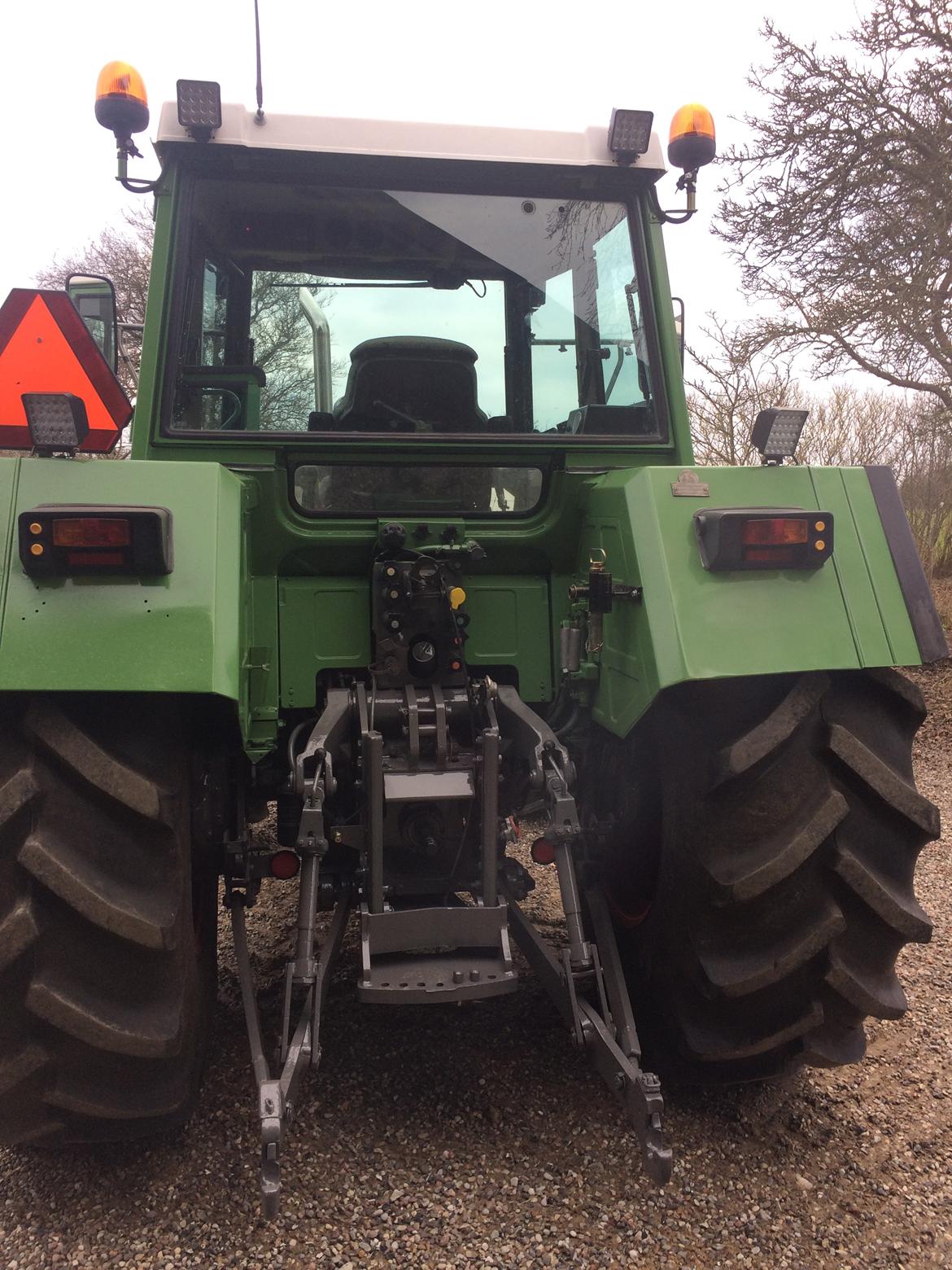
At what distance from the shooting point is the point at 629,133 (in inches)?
110

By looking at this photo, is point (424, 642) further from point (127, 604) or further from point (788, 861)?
point (788, 861)

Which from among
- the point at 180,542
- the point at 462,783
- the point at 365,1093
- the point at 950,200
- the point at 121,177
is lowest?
the point at 365,1093

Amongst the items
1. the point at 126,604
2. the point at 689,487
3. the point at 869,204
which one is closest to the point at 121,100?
the point at 126,604

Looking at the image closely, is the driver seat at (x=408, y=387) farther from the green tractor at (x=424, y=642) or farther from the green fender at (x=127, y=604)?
the green fender at (x=127, y=604)

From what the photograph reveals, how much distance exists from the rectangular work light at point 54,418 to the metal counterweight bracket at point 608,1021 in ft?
4.96

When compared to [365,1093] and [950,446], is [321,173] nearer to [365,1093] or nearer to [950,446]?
[365,1093]

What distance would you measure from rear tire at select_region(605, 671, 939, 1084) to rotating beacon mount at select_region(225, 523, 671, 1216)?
8.9 inches

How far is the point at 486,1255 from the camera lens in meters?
1.92

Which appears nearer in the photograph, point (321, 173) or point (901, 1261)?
point (901, 1261)

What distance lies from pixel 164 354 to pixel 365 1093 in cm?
199

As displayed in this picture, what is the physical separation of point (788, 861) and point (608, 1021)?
55 centimetres

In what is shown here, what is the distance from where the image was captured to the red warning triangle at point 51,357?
274 cm

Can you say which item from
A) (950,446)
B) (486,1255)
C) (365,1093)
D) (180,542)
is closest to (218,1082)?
(365,1093)

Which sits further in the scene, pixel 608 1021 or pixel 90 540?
pixel 608 1021
